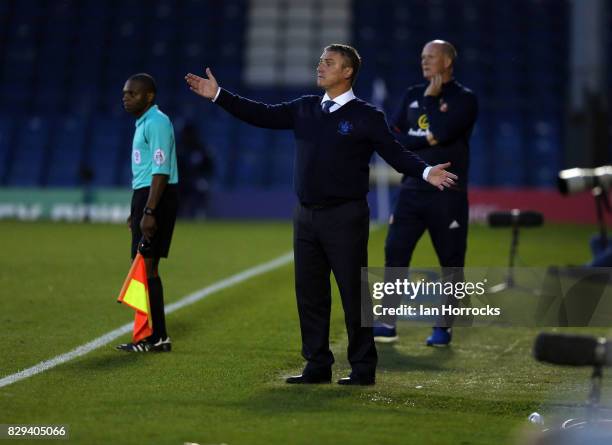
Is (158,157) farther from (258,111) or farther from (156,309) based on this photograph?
(258,111)

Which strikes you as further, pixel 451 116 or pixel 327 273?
pixel 451 116

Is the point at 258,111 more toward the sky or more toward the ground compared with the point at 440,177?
more toward the sky

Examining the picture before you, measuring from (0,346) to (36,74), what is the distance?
24.1 meters

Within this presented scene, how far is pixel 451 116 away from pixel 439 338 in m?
1.61

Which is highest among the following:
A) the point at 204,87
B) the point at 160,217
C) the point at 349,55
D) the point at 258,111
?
the point at 349,55

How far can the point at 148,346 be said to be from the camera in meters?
8.03

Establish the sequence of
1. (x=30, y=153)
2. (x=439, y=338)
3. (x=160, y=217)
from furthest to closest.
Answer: (x=30, y=153) < (x=439, y=338) < (x=160, y=217)

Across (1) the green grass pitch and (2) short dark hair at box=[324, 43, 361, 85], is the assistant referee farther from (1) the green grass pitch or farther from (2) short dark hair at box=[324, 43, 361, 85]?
(2) short dark hair at box=[324, 43, 361, 85]

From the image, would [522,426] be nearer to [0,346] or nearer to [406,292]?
[406,292]

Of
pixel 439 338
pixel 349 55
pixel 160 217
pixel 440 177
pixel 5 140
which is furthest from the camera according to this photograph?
pixel 5 140

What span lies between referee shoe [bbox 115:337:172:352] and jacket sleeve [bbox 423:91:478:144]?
241cm

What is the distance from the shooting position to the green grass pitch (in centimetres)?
557

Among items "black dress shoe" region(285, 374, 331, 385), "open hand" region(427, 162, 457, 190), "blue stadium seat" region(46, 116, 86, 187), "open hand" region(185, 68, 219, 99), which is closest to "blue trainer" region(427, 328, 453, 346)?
"black dress shoe" region(285, 374, 331, 385)

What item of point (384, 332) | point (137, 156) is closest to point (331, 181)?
point (137, 156)
